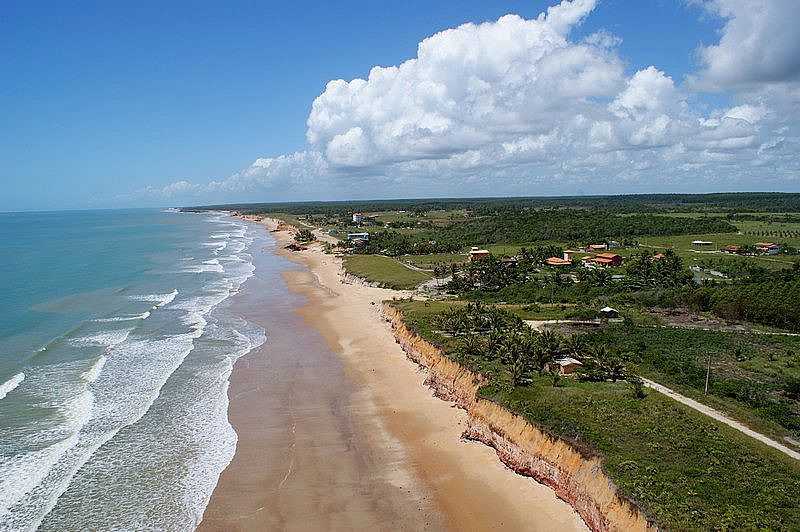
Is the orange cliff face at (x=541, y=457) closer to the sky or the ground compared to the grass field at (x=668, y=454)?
closer to the ground

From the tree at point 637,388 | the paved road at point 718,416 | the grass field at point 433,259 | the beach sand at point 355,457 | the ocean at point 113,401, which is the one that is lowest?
the beach sand at point 355,457

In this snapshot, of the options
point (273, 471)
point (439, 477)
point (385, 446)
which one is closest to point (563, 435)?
point (439, 477)

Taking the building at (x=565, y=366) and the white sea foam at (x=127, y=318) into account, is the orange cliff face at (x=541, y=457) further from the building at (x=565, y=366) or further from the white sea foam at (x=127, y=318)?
the white sea foam at (x=127, y=318)

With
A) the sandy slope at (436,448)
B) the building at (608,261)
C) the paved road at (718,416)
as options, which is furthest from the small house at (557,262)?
the paved road at (718,416)

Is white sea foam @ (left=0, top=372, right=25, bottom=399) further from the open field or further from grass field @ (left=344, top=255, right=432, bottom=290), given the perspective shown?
grass field @ (left=344, top=255, right=432, bottom=290)

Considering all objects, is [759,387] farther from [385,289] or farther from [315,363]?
[385,289]

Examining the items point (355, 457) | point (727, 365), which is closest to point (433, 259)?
point (727, 365)

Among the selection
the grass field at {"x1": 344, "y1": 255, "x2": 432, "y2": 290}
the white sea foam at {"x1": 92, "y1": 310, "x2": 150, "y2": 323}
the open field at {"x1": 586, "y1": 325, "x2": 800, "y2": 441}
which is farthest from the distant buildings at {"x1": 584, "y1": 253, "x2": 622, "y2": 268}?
the white sea foam at {"x1": 92, "y1": 310, "x2": 150, "y2": 323}
